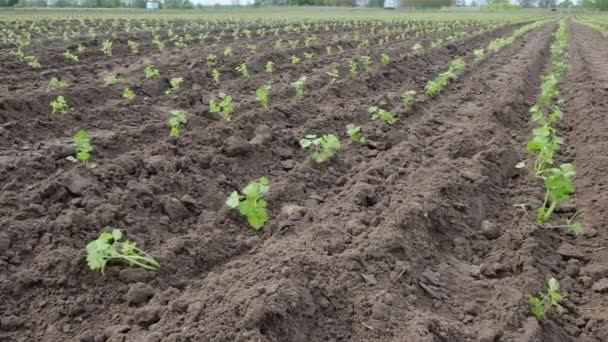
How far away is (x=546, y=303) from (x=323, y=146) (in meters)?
2.59

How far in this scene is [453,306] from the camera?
3201 mm

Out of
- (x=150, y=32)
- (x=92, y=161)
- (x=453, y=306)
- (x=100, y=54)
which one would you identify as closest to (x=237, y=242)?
(x=453, y=306)

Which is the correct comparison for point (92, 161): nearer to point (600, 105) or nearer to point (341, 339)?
point (341, 339)

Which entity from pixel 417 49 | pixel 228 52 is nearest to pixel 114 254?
pixel 228 52

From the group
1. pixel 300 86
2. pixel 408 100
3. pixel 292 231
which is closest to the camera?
pixel 292 231

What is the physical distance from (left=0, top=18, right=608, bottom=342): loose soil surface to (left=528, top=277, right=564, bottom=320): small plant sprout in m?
0.05

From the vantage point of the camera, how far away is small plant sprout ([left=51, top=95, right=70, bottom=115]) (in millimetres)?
6168

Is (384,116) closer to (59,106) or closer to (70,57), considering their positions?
(59,106)

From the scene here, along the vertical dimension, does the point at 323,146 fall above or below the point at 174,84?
below

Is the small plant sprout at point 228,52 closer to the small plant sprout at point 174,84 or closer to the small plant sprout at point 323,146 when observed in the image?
the small plant sprout at point 174,84

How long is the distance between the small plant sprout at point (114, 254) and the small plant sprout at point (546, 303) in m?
2.25

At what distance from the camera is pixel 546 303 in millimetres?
3098

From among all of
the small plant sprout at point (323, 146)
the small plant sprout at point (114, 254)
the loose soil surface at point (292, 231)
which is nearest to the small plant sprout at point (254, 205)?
the loose soil surface at point (292, 231)

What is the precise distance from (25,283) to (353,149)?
3476mm
